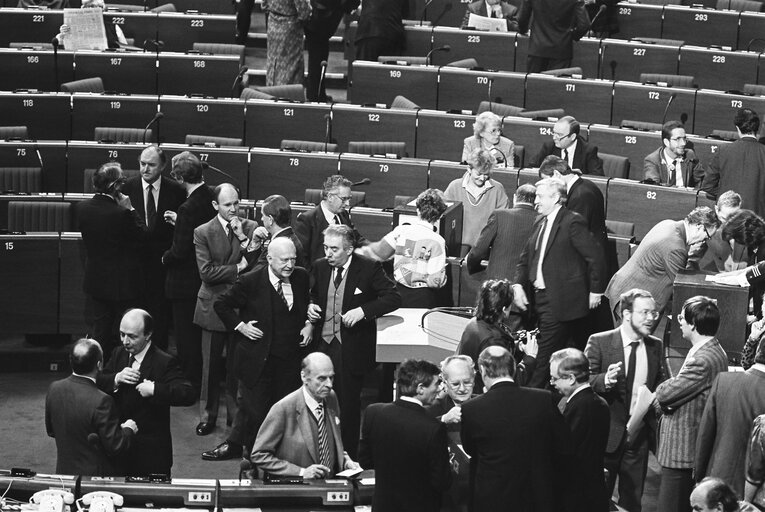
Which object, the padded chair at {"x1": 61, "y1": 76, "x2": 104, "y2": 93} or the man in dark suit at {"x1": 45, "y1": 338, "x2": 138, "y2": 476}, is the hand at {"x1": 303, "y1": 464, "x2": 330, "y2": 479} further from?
the padded chair at {"x1": 61, "y1": 76, "x2": 104, "y2": 93}

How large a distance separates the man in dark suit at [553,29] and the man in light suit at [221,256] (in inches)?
192

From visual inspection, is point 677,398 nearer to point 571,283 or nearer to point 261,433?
point 571,283

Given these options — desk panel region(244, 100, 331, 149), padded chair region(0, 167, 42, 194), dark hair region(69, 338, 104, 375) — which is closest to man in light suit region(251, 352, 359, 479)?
dark hair region(69, 338, 104, 375)

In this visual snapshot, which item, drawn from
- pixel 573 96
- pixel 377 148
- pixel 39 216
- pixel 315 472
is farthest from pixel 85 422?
pixel 573 96

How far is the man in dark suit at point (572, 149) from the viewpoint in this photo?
29.6 ft

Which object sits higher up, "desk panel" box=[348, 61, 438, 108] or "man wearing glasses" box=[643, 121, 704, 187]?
"desk panel" box=[348, 61, 438, 108]

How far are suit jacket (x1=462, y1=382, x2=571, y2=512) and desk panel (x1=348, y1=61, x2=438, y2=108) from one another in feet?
21.9

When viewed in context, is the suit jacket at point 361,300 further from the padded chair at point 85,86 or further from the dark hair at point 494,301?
the padded chair at point 85,86

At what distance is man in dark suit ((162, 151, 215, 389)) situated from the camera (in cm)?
795

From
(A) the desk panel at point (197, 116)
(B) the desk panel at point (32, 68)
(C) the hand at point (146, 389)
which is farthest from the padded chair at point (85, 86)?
(C) the hand at point (146, 389)

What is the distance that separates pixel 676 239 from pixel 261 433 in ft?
9.51

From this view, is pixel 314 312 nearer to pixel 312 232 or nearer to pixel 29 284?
pixel 312 232

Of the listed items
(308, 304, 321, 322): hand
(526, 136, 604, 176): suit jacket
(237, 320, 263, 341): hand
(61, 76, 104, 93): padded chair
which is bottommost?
(237, 320, 263, 341): hand

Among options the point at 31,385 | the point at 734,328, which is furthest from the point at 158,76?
the point at 734,328
